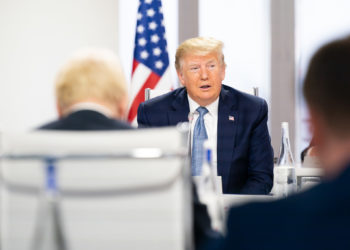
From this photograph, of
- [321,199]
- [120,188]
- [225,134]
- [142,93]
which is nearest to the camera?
[321,199]

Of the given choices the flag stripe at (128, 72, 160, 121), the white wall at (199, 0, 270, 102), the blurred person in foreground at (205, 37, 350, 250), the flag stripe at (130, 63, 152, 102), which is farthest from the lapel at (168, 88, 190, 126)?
the white wall at (199, 0, 270, 102)

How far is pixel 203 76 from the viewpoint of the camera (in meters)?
3.17

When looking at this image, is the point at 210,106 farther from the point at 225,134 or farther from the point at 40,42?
the point at 40,42

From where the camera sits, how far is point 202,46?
318 centimetres

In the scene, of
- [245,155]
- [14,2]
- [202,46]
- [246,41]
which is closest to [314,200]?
[245,155]

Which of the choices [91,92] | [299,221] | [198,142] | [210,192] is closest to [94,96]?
[91,92]

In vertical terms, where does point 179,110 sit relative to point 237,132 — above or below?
above

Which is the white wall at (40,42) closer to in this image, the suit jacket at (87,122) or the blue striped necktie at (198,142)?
the blue striped necktie at (198,142)

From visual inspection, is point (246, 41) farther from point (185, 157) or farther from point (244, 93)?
point (185, 157)

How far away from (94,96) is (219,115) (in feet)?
5.65

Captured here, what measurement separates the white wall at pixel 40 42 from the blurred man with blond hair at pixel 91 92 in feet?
13.9

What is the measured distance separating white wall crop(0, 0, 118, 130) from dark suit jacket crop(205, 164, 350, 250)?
16.0 ft

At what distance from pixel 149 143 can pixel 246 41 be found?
4.57 meters

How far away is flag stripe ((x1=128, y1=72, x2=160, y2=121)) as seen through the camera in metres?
5.02
